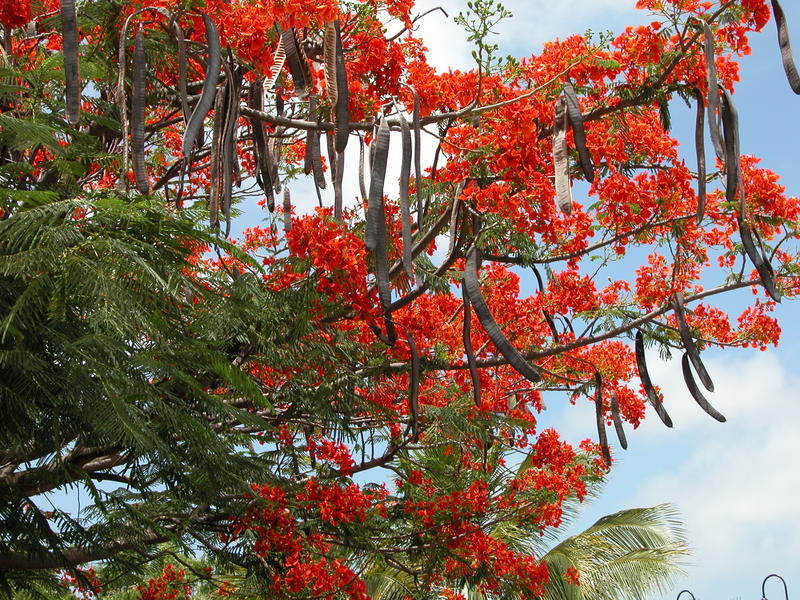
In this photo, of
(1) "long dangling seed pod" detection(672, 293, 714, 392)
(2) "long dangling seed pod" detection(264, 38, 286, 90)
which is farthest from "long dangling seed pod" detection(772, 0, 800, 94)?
(2) "long dangling seed pod" detection(264, 38, 286, 90)

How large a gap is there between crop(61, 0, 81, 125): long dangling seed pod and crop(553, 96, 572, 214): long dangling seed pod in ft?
7.25

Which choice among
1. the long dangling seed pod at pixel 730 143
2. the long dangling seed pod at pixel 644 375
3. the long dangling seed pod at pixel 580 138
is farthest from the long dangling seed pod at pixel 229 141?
the long dangling seed pod at pixel 644 375

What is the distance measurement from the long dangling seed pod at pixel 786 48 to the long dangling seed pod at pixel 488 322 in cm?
192

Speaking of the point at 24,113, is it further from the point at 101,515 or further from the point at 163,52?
the point at 101,515

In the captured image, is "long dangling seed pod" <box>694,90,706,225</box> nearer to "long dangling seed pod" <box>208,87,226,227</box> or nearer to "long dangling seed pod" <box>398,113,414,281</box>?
"long dangling seed pod" <box>398,113,414,281</box>

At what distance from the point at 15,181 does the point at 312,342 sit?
6.90 ft

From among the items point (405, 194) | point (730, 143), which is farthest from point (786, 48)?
point (405, 194)

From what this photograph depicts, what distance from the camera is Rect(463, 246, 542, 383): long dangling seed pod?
4.64 m

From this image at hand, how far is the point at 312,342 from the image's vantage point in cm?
628

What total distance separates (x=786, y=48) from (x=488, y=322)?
231 cm

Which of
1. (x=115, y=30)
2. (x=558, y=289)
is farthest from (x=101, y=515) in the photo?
(x=558, y=289)

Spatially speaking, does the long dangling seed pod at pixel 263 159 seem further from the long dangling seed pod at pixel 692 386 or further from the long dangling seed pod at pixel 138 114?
the long dangling seed pod at pixel 692 386

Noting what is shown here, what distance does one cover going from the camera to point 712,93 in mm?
4695

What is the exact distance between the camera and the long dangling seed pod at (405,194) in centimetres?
408
